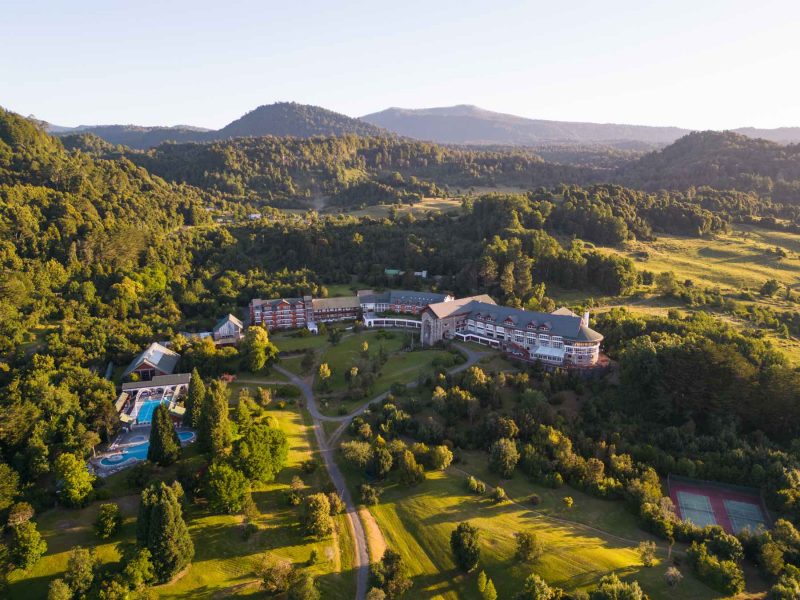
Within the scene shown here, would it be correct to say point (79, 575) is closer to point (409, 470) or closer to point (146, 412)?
point (146, 412)

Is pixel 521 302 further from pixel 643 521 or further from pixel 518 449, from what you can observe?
pixel 643 521

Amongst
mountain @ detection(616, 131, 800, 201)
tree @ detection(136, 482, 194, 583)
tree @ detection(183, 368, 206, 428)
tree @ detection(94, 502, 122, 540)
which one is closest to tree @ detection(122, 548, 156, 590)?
tree @ detection(136, 482, 194, 583)

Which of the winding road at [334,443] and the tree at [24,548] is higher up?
the tree at [24,548]

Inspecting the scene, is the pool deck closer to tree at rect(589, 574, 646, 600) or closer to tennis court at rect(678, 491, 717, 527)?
tree at rect(589, 574, 646, 600)

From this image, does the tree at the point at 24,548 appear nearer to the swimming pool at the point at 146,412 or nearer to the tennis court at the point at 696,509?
the swimming pool at the point at 146,412

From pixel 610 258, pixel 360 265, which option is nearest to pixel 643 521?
pixel 610 258

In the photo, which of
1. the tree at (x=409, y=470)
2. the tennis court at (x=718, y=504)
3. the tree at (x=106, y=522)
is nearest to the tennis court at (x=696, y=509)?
the tennis court at (x=718, y=504)

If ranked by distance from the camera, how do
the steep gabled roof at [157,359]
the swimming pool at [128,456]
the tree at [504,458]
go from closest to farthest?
the tree at [504,458]
the swimming pool at [128,456]
the steep gabled roof at [157,359]
